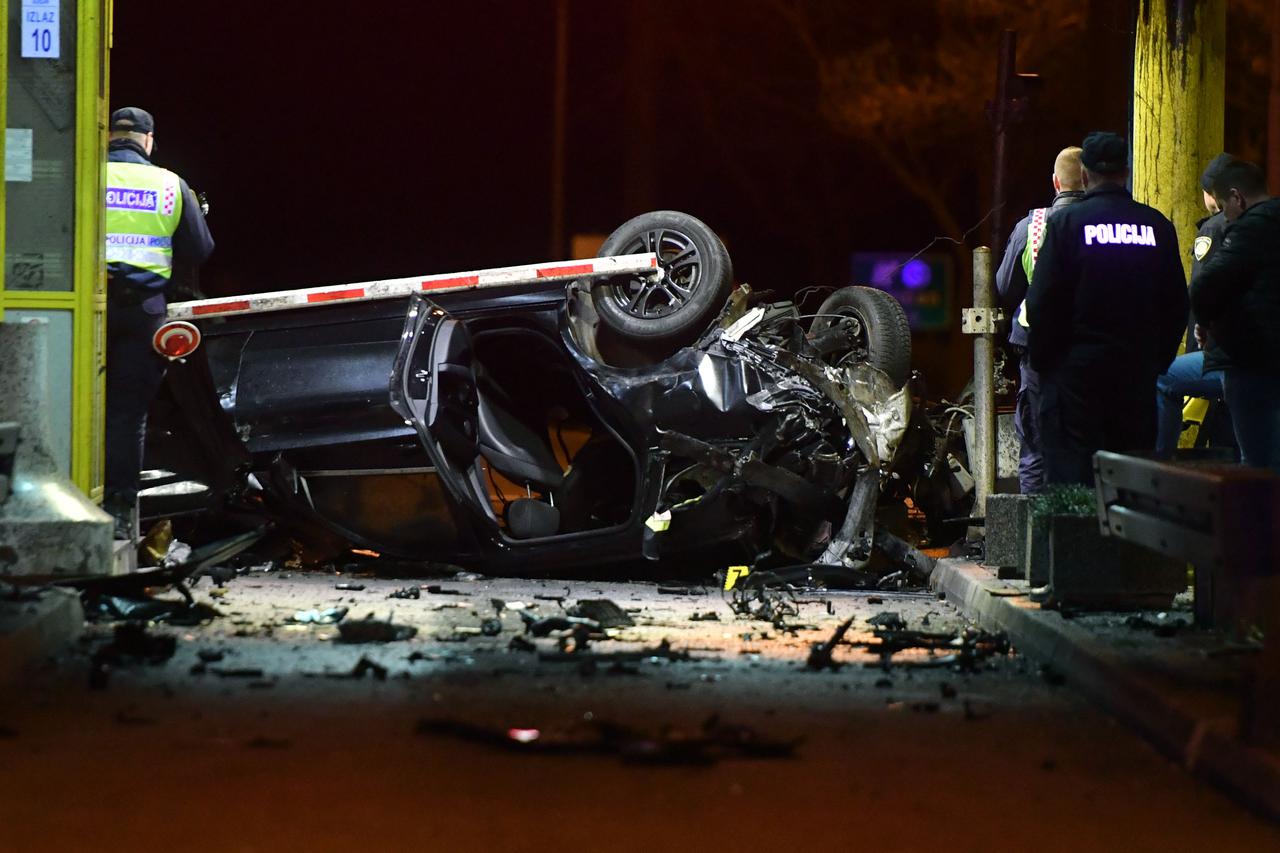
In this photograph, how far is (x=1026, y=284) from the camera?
9422 millimetres

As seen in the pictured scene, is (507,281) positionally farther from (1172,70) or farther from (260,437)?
(1172,70)

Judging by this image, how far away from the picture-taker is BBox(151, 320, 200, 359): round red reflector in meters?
9.27

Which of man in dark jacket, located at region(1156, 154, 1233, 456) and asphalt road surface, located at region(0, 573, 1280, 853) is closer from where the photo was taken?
asphalt road surface, located at region(0, 573, 1280, 853)

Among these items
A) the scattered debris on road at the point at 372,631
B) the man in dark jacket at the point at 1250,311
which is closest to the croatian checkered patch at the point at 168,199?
the scattered debris on road at the point at 372,631

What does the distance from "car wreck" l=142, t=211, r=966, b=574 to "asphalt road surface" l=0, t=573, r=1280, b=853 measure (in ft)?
5.55

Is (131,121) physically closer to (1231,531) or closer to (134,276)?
(134,276)

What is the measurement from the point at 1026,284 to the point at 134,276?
458cm

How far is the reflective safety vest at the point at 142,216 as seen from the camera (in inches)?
371

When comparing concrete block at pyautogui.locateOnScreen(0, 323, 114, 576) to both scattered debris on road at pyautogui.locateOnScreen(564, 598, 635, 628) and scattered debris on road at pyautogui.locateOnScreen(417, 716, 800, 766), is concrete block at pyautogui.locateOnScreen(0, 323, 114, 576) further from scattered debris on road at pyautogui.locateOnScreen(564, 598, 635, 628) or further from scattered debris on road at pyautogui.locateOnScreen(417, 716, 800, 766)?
scattered debris on road at pyautogui.locateOnScreen(417, 716, 800, 766)

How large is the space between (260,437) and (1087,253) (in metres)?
4.22

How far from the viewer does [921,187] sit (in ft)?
101

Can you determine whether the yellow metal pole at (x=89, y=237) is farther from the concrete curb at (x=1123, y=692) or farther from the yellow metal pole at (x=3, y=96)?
the concrete curb at (x=1123, y=692)

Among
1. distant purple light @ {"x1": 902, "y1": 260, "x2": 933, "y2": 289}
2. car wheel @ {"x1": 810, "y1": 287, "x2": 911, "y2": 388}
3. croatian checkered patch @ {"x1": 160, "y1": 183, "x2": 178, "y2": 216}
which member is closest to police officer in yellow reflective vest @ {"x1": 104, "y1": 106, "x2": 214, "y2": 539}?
croatian checkered patch @ {"x1": 160, "y1": 183, "x2": 178, "y2": 216}

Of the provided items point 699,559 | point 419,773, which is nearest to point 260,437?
point 699,559
